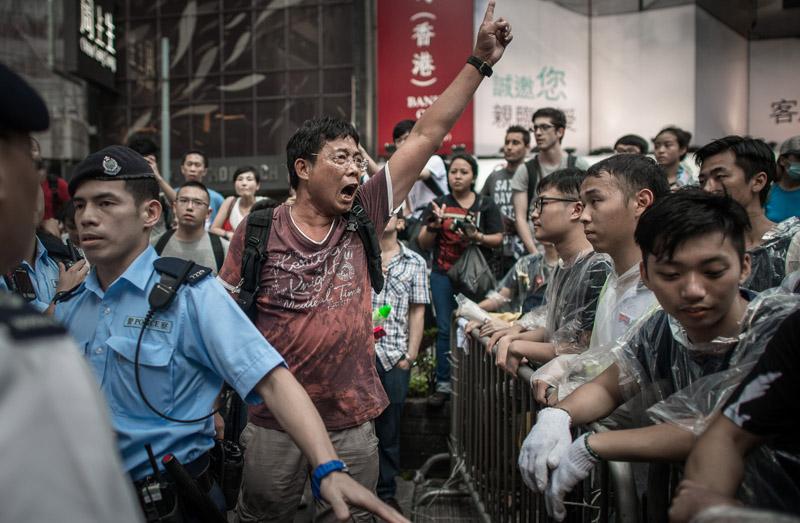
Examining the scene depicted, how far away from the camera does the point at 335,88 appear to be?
1432cm

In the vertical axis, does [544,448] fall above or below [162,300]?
below

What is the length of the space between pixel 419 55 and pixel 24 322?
11847 mm

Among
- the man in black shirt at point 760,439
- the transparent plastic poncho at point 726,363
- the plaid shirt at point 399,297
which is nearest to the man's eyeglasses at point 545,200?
the plaid shirt at point 399,297

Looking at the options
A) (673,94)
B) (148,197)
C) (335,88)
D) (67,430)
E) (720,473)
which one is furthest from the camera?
(335,88)

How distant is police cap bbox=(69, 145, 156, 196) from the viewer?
2240 mm

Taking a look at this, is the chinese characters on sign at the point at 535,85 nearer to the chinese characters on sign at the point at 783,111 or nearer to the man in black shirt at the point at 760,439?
the chinese characters on sign at the point at 783,111

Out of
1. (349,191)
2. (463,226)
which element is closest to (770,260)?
(349,191)

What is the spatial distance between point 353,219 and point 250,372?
4.08 ft

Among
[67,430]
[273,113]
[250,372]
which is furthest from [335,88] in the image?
[67,430]

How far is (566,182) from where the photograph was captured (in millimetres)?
3820

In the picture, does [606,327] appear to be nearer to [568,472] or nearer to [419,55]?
[568,472]

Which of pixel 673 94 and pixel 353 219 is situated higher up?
pixel 673 94

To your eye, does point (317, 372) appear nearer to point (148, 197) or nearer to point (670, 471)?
point (148, 197)

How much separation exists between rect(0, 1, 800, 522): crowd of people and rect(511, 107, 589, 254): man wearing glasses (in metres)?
2.40
